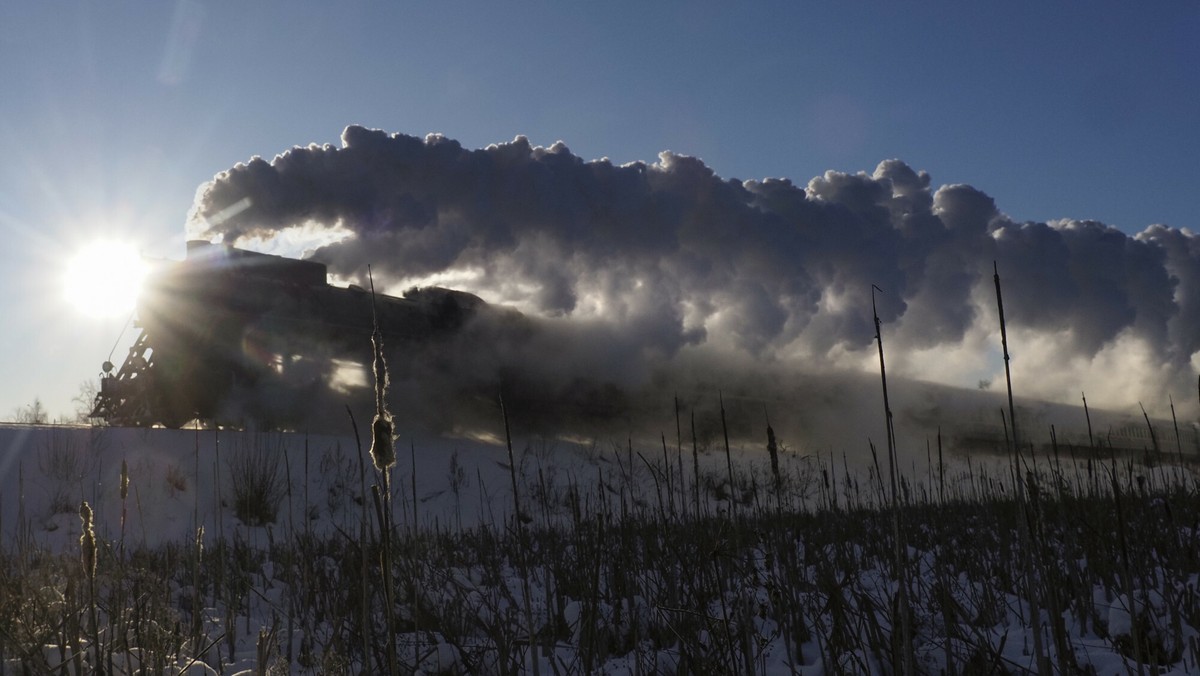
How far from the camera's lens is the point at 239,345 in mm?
21875

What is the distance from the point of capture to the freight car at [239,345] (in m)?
21.0

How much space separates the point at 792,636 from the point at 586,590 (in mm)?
1065

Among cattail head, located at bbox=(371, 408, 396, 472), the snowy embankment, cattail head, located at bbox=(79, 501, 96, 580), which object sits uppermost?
cattail head, located at bbox=(371, 408, 396, 472)

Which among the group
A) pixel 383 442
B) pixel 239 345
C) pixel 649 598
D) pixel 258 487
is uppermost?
pixel 239 345

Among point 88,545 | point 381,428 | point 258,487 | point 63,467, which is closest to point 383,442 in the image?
point 381,428

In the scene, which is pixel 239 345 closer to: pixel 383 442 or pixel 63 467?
pixel 63 467

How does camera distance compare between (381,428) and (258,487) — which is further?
(258,487)

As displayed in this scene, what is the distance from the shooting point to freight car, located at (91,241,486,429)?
21.0 metres

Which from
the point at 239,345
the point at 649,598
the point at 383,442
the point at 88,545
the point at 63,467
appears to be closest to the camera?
the point at 383,442

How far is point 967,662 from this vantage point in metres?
2.38

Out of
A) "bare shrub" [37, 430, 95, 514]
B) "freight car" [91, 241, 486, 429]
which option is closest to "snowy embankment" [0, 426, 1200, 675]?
"bare shrub" [37, 430, 95, 514]

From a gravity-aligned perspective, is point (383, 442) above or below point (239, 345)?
below

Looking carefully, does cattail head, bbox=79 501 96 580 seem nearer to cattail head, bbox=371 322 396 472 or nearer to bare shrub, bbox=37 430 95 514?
cattail head, bbox=371 322 396 472

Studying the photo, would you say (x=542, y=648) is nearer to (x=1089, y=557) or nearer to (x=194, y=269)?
(x=1089, y=557)
